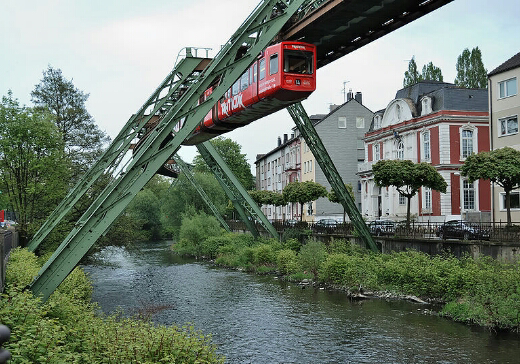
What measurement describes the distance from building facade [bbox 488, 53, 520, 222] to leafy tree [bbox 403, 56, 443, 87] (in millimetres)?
27523

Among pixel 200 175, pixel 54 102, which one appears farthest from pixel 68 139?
pixel 200 175

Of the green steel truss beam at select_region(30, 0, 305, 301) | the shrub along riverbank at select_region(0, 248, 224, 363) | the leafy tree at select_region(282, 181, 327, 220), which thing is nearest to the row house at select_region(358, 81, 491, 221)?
the leafy tree at select_region(282, 181, 327, 220)

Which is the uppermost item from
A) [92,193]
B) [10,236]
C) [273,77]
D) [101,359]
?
[273,77]

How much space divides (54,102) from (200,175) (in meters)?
21.9

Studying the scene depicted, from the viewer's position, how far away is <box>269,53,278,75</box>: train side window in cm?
1701

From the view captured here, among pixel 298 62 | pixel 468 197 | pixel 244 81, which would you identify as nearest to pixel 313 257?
pixel 244 81

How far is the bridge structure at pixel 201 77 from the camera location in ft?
42.5

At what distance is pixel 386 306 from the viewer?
21391 mm

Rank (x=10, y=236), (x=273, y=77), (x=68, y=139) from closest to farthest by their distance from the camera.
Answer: (x=273, y=77), (x=10, y=236), (x=68, y=139)

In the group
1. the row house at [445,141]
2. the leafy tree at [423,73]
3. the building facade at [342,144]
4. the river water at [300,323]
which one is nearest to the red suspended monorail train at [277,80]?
the river water at [300,323]

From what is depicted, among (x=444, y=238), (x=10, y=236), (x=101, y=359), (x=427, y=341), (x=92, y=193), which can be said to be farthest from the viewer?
(x=92, y=193)

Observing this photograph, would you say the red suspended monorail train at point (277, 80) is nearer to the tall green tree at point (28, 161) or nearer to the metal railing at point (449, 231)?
the metal railing at point (449, 231)

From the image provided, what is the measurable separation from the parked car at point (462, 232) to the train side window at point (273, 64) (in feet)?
41.6

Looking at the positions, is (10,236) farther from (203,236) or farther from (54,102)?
(203,236)
